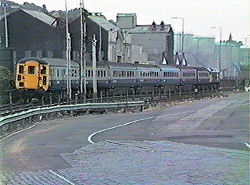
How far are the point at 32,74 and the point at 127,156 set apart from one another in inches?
949

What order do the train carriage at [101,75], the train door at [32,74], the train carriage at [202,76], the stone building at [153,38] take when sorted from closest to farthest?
the train door at [32,74]
the train carriage at [101,75]
the train carriage at [202,76]
the stone building at [153,38]

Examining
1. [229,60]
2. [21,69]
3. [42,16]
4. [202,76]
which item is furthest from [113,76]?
[229,60]

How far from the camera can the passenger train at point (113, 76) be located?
35.0 m

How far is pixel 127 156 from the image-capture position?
484 inches

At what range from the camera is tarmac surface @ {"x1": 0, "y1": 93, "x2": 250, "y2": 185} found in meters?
9.41

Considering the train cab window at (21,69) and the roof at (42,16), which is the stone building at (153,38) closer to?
the roof at (42,16)

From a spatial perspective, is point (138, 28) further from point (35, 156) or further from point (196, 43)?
point (35, 156)

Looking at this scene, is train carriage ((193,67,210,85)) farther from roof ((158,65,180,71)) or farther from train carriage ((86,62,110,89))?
train carriage ((86,62,110,89))

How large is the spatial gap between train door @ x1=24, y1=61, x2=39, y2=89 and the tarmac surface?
1503 centimetres

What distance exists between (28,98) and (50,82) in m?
2.47

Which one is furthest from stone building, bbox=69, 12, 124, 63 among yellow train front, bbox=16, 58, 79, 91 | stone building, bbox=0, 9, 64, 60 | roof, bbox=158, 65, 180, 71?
yellow train front, bbox=16, 58, 79, 91

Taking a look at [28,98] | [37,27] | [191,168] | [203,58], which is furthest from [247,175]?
[203,58]

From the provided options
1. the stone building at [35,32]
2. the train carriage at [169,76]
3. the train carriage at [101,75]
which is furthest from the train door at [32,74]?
the stone building at [35,32]

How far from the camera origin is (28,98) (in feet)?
109
